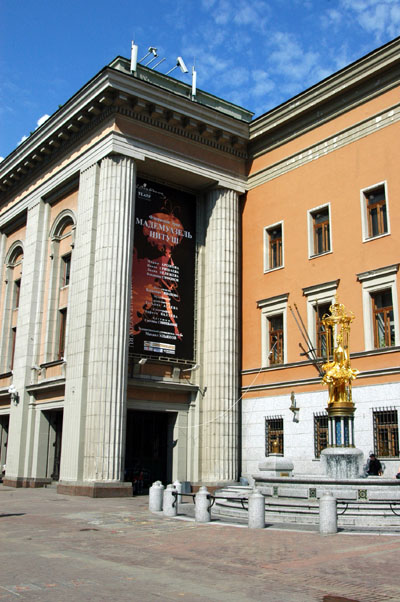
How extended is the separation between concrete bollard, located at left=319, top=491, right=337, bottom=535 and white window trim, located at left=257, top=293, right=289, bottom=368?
46.7ft

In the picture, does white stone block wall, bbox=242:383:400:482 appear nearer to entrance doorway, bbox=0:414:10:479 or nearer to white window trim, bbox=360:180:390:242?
white window trim, bbox=360:180:390:242

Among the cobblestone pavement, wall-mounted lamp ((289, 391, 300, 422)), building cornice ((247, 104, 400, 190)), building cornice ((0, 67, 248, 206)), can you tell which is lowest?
the cobblestone pavement

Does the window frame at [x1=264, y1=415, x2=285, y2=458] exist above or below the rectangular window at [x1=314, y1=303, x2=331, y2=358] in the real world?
below

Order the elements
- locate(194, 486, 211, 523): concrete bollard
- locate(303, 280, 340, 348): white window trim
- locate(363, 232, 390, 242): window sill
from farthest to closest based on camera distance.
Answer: locate(303, 280, 340, 348): white window trim
locate(363, 232, 390, 242): window sill
locate(194, 486, 211, 523): concrete bollard

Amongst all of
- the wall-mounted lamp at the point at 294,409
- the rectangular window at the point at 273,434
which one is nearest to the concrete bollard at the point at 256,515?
the wall-mounted lamp at the point at 294,409

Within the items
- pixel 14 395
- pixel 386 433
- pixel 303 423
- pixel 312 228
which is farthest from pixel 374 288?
pixel 14 395

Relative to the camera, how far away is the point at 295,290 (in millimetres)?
28859

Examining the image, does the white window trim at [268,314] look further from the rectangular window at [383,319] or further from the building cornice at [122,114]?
the building cornice at [122,114]

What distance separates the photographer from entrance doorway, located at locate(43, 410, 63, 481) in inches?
1196

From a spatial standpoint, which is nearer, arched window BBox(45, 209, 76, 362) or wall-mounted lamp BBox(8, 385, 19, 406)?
arched window BBox(45, 209, 76, 362)

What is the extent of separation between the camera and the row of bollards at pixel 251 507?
14688 mm

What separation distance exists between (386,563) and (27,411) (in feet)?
77.3

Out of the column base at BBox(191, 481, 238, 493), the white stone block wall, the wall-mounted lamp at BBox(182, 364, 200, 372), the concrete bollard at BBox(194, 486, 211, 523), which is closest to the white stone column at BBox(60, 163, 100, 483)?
the wall-mounted lamp at BBox(182, 364, 200, 372)

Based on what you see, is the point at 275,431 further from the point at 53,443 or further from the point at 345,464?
the point at 53,443
